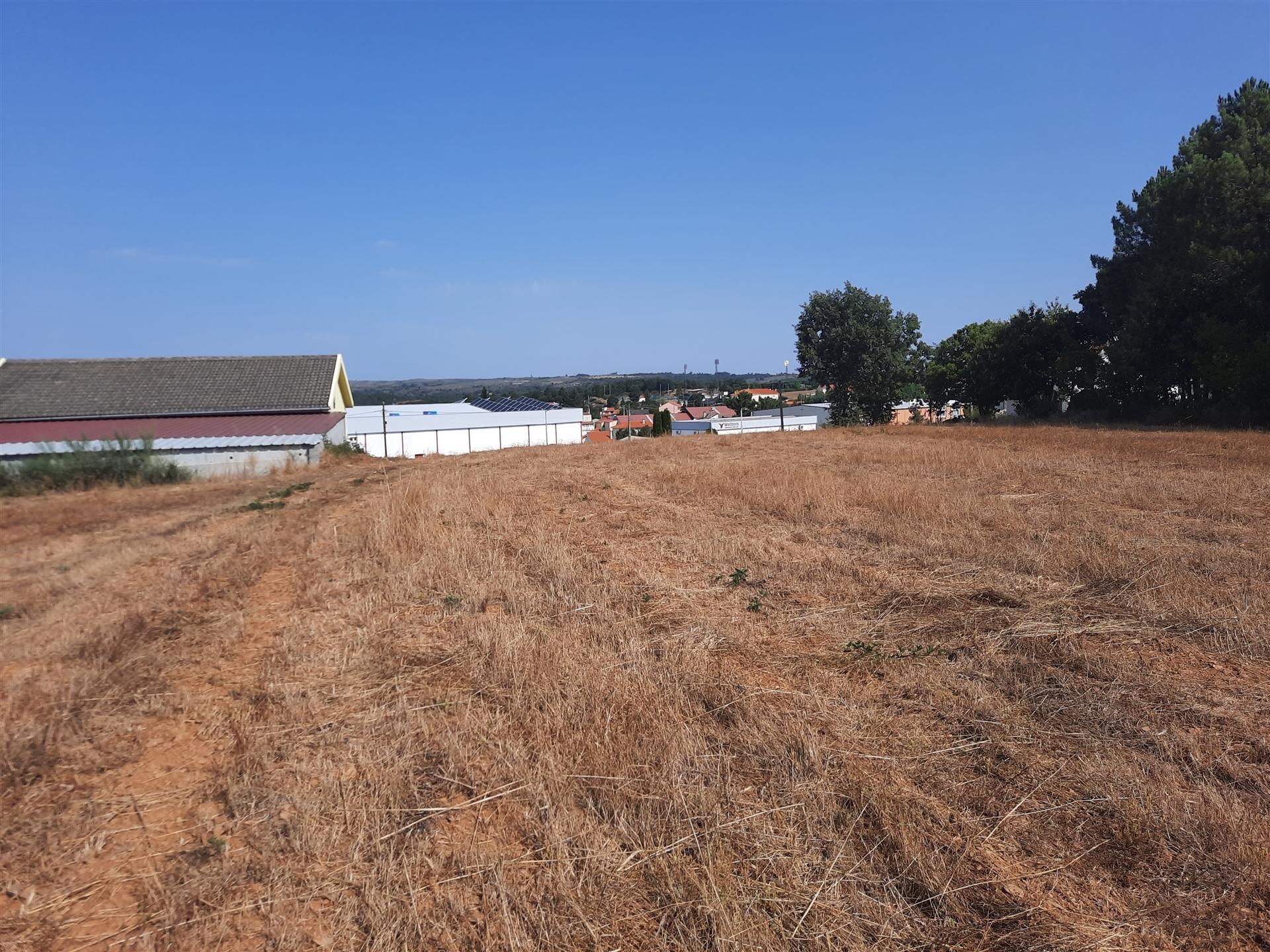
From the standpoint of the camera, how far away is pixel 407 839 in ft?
11.7

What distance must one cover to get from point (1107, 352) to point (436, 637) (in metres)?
33.8

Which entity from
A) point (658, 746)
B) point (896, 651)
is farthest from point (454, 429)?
point (658, 746)

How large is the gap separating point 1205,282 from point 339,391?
1555 inches

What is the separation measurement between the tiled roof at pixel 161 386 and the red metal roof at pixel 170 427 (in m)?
0.44

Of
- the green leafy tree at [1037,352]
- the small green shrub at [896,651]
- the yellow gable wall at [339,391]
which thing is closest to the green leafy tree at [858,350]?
the green leafy tree at [1037,352]

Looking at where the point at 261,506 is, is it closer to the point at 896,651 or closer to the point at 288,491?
the point at 288,491

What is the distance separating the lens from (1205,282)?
87.0 feet

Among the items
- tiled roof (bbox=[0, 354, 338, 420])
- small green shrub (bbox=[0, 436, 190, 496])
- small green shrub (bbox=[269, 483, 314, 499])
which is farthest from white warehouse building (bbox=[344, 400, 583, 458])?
small green shrub (bbox=[269, 483, 314, 499])

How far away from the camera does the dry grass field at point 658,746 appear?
3061 mm

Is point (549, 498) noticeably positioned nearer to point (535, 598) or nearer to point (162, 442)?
point (535, 598)

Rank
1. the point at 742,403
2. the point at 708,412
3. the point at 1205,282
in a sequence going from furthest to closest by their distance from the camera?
the point at 708,412 → the point at 742,403 → the point at 1205,282

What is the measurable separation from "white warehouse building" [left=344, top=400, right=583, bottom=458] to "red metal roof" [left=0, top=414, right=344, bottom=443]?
4.33 m

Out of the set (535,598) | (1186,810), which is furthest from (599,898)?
(535,598)

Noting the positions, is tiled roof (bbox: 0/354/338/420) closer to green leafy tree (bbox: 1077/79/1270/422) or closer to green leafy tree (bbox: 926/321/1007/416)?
green leafy tree (bbox: 926/321/1007/416)
